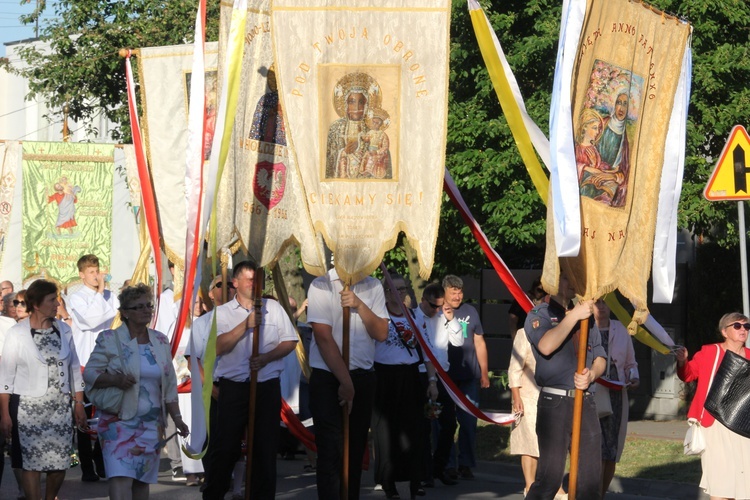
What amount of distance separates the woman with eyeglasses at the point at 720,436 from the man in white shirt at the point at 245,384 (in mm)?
2873

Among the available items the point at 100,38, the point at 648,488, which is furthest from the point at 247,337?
the point at 100,38

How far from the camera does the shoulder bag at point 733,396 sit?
1001cm

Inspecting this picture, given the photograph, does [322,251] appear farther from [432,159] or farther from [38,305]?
[38,305]

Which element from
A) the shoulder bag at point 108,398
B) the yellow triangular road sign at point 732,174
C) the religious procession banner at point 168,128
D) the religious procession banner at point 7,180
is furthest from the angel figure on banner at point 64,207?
the yellow triangular road sign at point 732,174

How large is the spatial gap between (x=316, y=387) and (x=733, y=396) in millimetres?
3074

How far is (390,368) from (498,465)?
2.87 m

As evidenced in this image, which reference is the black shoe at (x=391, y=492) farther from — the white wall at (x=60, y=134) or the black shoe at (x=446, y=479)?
the white wall at (x=60, y=134)

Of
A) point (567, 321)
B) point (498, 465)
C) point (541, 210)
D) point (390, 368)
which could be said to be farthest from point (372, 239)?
point (541, 210)

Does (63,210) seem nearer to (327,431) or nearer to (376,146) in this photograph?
(327,431)

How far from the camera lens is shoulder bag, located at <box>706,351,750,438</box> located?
32.8 feet

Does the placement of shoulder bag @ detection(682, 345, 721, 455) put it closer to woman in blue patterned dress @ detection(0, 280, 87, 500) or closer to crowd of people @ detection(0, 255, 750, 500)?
crowd of people @ detection(0, 255, 750, 500)

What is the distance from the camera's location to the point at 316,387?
30.3ft

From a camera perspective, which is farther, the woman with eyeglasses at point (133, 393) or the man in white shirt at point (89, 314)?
the man in white shirt at point (89, 314)

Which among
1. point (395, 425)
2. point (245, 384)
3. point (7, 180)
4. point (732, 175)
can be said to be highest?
point (732, 175)
